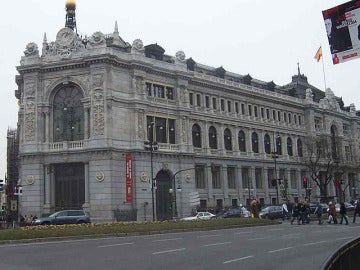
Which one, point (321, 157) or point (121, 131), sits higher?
point (121, 131)

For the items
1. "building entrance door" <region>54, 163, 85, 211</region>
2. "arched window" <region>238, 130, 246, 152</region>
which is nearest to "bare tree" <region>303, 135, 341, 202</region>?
"arched window" <region>238, 130, 246, 152</region>

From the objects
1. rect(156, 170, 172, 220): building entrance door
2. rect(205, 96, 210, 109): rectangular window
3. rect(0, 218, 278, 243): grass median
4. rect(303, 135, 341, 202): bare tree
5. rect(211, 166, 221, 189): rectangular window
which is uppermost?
rect(205, 96, 210, 109): rectangular window

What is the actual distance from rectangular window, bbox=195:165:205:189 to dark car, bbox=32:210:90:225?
25267mm

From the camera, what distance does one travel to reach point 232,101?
75312 mm

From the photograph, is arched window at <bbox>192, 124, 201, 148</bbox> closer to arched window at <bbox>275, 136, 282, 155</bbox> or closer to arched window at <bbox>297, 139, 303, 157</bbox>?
arched window at <bbox>275, 136, 282, 155</bbox>

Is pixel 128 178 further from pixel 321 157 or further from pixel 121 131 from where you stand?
pixel 321 157

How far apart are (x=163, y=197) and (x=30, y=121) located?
18275 millimetres

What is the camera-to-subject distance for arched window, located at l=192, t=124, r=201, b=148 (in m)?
68.3

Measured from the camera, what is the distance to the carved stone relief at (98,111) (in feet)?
184

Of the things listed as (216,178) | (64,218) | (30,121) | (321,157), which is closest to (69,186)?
(30,121)

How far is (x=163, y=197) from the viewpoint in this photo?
61.8m

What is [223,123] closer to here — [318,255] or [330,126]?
[330,126]

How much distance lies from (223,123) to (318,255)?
182 feet

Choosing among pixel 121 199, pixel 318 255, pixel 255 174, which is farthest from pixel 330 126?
pixel 318 255
